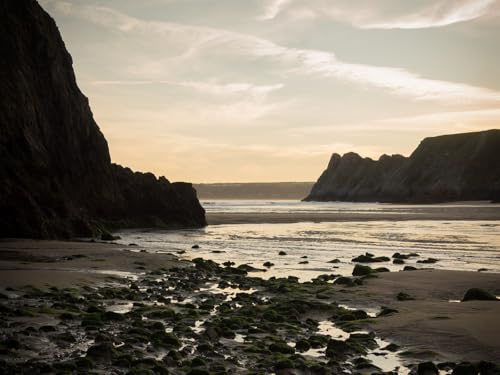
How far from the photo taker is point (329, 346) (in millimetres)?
10219

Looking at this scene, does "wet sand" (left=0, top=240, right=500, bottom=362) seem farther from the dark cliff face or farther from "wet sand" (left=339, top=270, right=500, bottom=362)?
the dark cliff face

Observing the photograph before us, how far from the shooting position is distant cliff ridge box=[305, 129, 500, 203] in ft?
420

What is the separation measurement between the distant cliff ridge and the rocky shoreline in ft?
361

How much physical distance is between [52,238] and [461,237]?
2669 centimetres

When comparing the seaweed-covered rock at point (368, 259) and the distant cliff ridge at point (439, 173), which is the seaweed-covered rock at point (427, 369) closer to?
the seaweed-covered rock at point (368, 259)

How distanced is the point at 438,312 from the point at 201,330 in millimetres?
6009

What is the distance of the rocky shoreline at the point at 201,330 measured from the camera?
8.97 m

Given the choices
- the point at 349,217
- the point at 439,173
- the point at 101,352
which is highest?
the point at 439,173

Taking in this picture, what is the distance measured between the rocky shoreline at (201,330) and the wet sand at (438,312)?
221mm

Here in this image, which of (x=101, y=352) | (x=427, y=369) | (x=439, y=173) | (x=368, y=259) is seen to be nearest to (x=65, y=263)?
(x=101, y=352)

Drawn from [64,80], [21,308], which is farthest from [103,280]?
[64,80]

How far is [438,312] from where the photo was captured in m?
13.2

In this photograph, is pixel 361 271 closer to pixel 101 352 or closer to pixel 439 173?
pixel 101 352

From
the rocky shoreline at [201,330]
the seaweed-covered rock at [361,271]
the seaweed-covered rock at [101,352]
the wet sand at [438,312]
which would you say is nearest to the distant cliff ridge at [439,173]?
the seaweed-covered rock at [361,271]
